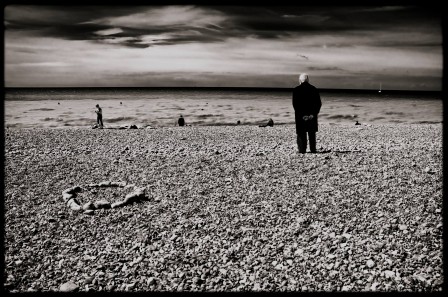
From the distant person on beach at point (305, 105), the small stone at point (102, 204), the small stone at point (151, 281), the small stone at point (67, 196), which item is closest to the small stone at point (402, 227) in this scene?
the small stone at point (151, 281)

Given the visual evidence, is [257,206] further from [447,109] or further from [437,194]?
[447,109]

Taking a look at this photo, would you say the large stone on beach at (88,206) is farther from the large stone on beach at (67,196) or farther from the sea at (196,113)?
the sea at (196,113)

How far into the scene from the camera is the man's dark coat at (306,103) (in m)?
11.3

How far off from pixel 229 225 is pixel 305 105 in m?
6.03

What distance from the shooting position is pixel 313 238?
6.01 m

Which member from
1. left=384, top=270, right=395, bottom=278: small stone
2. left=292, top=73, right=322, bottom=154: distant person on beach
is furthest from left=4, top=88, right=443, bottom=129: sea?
left=384, top=270, right=395, bottom=278: small stone

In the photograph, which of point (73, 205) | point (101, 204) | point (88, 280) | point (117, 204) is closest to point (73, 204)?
point (73, 205)

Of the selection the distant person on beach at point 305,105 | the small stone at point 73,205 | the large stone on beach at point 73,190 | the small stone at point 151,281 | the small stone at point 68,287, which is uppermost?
the distant person on beach at point 305,105

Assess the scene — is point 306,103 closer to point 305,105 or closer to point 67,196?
point 305,105

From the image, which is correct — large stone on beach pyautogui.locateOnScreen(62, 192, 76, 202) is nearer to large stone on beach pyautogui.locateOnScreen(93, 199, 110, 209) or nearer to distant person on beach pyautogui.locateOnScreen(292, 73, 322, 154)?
large stone on beach pyautogui.locateOnScreen(93, 199, 110, 209)

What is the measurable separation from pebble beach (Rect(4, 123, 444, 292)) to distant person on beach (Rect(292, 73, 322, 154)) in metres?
0.87

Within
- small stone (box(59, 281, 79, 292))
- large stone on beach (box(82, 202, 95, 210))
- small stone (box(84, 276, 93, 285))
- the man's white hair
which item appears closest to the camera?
small stone (box(59, 281, 79, 292))

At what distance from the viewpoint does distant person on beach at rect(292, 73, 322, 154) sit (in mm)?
11273
